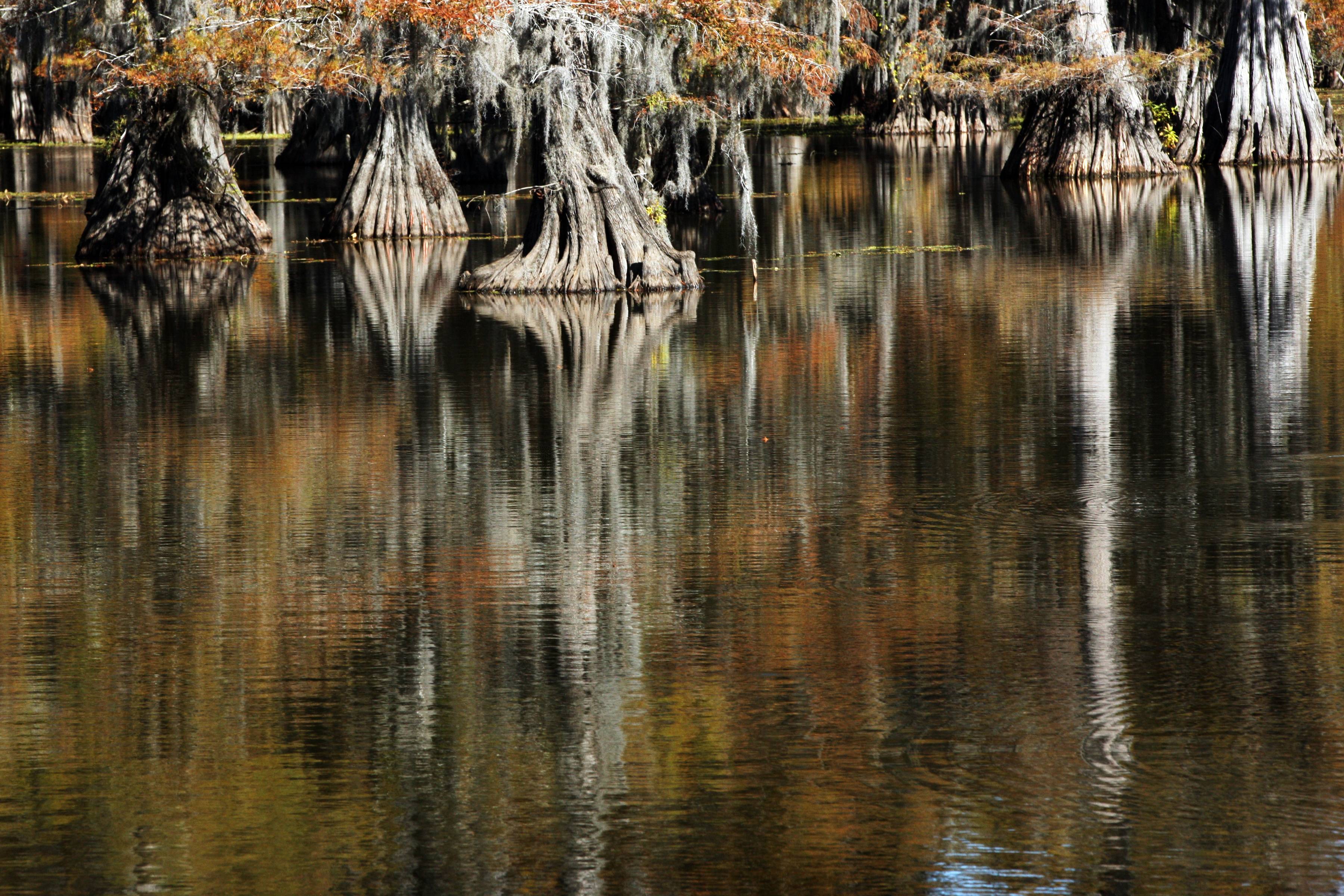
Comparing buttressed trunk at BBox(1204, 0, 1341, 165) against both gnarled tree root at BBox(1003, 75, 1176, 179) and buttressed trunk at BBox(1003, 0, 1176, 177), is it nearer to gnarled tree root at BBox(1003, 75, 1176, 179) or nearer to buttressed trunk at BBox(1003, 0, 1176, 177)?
buttressed trunk at BBox(1003, 0, 1176, 177)

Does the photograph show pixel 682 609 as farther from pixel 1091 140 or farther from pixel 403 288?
pixel 1091 140

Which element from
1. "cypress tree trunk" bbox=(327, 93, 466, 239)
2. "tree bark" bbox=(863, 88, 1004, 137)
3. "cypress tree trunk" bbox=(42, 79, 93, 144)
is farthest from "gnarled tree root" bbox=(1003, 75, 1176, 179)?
"cypress tree trunk" bbox=(42, 79, 93, 144)

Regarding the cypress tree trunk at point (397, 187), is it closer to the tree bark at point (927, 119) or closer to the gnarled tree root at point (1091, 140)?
the gnarled tree root at point (1091, 140)

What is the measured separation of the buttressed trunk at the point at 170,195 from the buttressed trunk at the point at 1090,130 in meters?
17.7

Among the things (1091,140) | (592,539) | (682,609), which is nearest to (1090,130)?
(1091,140)

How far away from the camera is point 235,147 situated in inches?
2069

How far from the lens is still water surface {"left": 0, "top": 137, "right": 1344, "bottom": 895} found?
16.9 feet

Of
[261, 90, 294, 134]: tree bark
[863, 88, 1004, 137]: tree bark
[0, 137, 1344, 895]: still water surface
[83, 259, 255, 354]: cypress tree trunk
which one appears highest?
[261, 90, 294, 134]: tree bark

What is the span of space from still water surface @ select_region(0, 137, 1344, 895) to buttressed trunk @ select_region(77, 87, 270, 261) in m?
7.30

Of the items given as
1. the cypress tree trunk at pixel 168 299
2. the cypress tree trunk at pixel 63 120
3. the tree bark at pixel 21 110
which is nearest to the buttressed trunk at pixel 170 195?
the cypress tree trunk at pixel 168 299

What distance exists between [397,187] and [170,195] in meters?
3.54

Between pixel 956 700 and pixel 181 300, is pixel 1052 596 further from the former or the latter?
pixel 181 300

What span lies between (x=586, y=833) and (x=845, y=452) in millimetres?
5489

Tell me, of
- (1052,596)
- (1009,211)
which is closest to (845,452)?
(1052,596)
